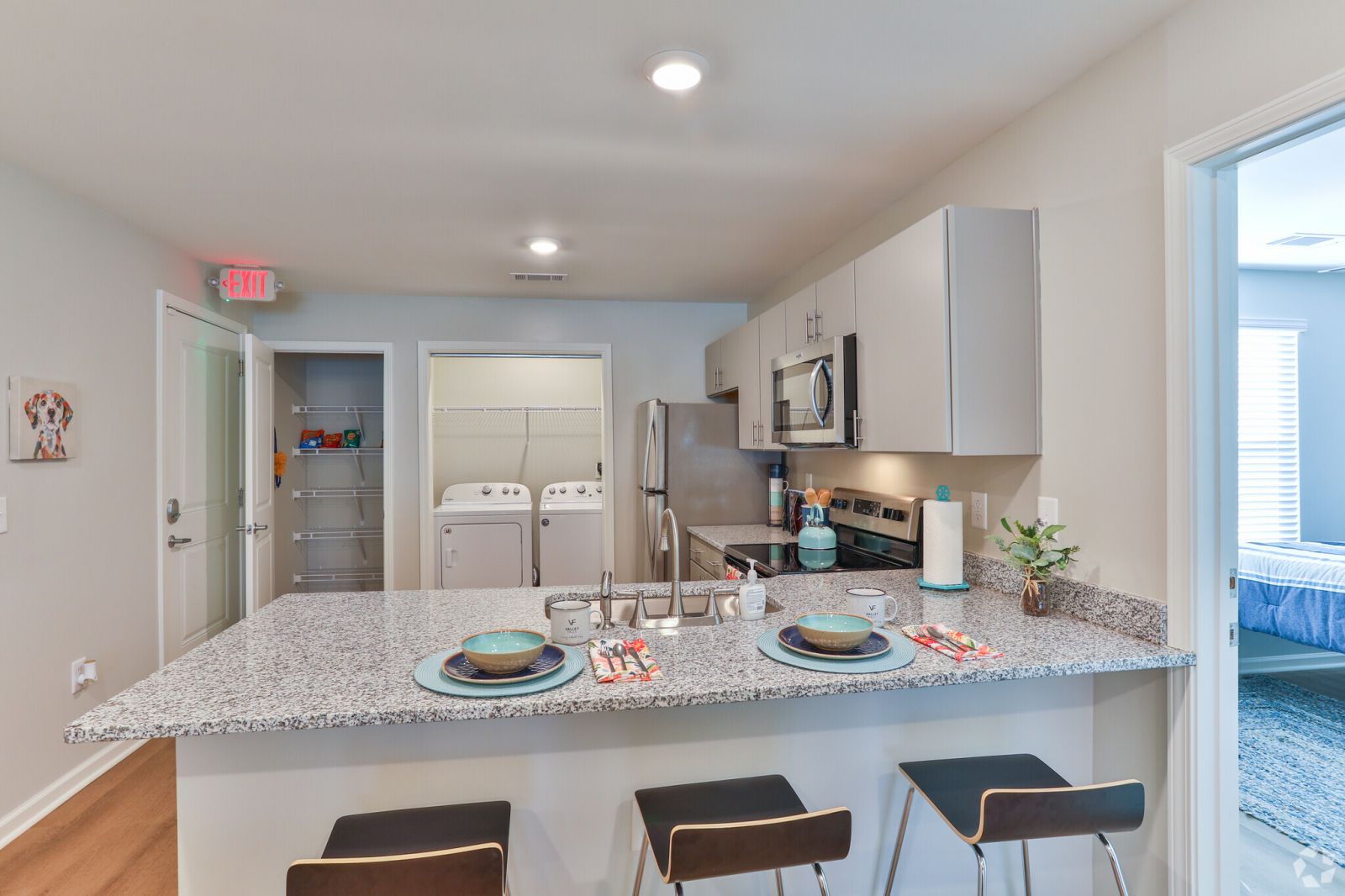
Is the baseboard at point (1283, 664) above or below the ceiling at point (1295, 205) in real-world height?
below

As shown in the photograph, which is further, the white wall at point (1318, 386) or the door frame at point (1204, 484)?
the white wall at point (1318, 386)

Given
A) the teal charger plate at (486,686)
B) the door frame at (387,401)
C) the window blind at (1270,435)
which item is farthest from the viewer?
the door frame at (387,401)

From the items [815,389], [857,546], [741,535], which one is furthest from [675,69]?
[741,535]

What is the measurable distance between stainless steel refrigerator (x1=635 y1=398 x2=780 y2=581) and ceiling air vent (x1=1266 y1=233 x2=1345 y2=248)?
273cm

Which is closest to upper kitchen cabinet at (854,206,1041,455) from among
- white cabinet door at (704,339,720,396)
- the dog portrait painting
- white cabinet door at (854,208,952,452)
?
white cabinet door at (854,208,952,452)

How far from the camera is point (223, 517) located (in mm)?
3852

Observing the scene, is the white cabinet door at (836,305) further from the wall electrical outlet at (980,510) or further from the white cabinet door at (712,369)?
the white cabinet door at (712,369)

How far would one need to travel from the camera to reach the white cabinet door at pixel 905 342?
202cm

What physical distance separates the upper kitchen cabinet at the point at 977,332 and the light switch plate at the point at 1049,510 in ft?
0.48

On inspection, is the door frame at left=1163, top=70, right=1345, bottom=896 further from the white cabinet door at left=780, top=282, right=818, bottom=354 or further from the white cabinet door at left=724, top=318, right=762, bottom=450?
the white cabinet door at left=724, top=318, right=762, bottom=450

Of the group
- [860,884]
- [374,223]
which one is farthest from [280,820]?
[374,223]

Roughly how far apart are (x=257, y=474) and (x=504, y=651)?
2743mm

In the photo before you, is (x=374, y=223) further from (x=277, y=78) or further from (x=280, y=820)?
(x=280, y=820)

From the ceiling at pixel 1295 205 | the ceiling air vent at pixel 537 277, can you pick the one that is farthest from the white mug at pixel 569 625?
the ceiling air vent at pixel 537 277
